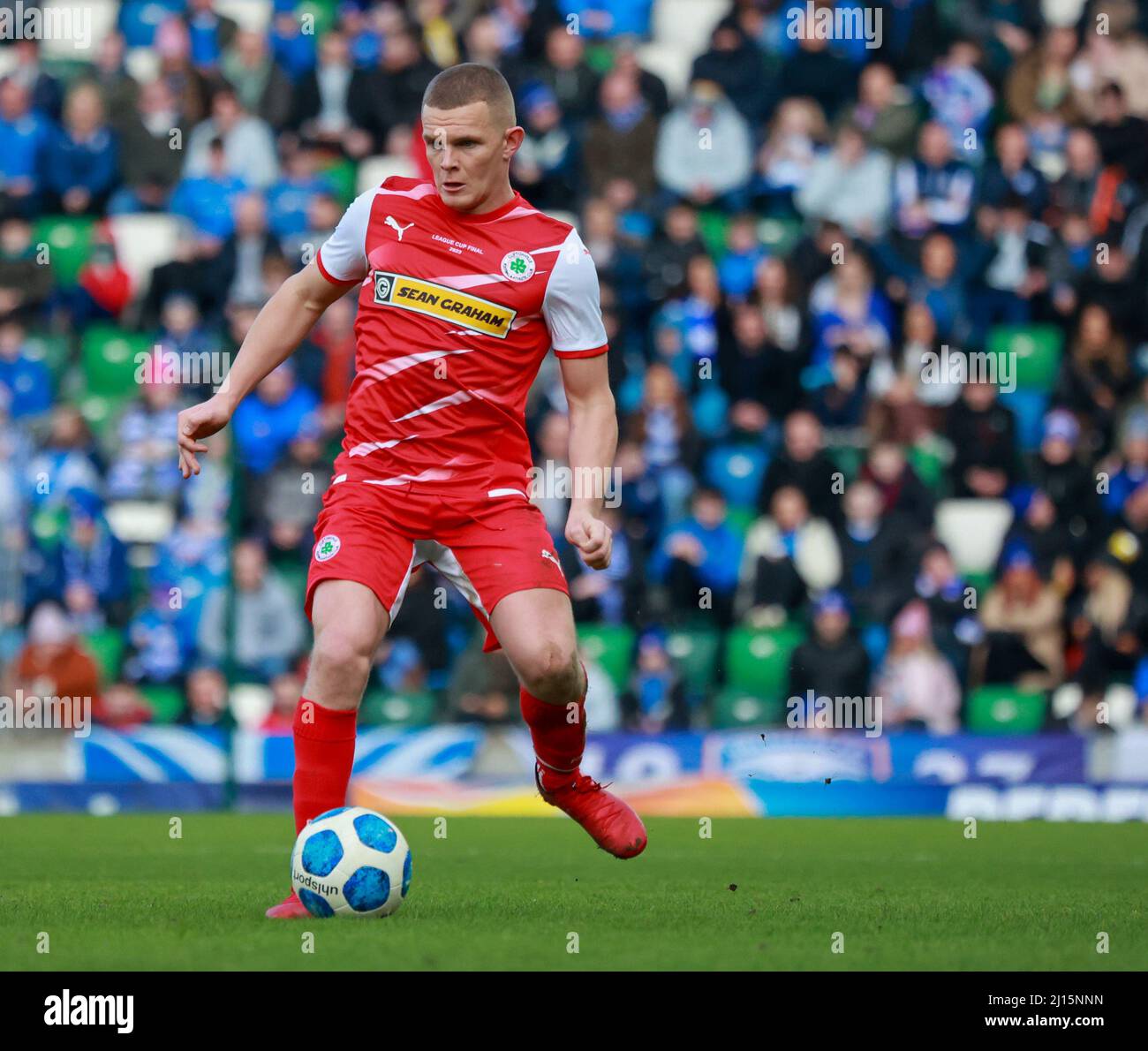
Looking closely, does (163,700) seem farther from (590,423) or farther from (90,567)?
(590,423)

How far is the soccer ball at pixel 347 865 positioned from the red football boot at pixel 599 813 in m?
1.00

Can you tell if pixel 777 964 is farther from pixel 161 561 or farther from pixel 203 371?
pixel 203 371

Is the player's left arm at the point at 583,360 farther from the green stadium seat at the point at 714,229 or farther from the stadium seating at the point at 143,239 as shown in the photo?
the stadium seating at the point at 143,239

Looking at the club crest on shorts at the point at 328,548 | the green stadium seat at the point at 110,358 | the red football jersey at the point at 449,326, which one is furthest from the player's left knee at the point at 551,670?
the green stadium seat at the point at 110,358

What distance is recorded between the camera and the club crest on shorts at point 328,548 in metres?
6.93

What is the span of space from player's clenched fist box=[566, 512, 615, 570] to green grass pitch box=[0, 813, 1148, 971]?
→ 1140 mm

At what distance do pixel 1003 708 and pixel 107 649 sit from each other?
5.65 metres

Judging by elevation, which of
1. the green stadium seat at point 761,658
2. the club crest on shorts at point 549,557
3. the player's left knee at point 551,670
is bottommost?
the green stadium seat at point 761,658

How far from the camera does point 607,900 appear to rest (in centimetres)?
755

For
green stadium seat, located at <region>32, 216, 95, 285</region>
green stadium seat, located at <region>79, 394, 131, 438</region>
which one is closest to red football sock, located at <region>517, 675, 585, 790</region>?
green stadium seat, located at <region>79, 394, 131, 438</region>

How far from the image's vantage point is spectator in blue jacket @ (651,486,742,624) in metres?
14.0

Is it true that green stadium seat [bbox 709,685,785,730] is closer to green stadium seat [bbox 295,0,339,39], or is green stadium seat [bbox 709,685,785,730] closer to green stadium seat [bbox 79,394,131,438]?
green stadium seat [bbox 79,394,131,438]

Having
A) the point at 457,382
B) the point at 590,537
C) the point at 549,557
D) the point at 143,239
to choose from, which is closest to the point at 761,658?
A: the point at 143,239

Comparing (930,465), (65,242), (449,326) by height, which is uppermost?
(65,242)
